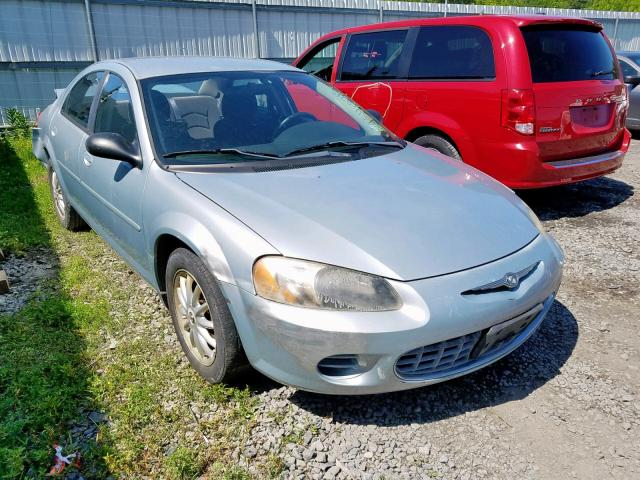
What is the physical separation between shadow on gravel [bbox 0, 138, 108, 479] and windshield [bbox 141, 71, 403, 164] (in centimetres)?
126

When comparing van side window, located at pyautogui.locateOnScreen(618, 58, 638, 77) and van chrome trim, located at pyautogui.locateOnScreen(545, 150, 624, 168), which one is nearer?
van chrome trim, located at pyautogui.locateOnScreen(545, 150, 624, 168)

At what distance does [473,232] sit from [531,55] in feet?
9.22

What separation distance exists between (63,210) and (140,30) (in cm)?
686

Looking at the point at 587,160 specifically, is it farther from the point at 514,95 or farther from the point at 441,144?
the point at 441,144

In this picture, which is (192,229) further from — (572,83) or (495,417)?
(572,83)

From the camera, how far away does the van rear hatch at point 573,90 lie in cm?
439

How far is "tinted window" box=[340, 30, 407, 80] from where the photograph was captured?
547 centimetres

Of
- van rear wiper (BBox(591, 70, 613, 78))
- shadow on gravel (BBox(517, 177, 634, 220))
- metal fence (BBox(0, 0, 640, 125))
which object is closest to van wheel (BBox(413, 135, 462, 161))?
shadow on gravel (BBox(517, 177, 634, 220))

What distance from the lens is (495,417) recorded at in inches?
93.0

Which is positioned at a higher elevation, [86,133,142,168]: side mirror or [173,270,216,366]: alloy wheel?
[86,133,142,168]: side mirror

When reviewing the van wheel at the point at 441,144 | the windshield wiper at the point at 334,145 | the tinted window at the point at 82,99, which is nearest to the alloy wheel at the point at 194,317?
the windshield wiper at the point at 334,145

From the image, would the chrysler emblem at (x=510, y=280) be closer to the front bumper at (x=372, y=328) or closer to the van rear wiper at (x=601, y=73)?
the front bumper at (x=372, y=328)

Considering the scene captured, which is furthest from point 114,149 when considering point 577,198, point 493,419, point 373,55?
point 577,198

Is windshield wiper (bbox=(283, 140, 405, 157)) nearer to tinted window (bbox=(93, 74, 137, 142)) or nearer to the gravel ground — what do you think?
tinted window (bbox=(93, 74, 137, 142))
